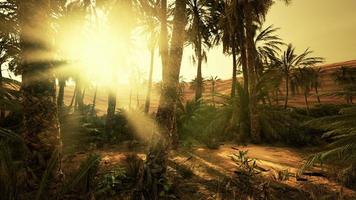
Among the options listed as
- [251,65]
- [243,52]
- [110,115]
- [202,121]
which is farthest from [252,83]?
[110,115]

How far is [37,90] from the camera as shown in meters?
4.66

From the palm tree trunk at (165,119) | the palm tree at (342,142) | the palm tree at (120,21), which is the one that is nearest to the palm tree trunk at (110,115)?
the palm tree at (120,21)

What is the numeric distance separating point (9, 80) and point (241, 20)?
14.7 m

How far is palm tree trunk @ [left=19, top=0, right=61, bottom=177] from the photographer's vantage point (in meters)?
4.54

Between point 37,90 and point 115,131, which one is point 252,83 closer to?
point 115,131

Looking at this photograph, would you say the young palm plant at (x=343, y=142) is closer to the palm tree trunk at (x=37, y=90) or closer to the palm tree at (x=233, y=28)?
the palm tree trunk at (x=37, y=90)

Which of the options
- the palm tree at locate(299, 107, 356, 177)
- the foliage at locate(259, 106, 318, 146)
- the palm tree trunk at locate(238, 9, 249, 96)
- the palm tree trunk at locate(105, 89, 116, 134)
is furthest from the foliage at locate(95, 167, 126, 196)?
the palm tree trunk at locate(238, 9, 249, 96)

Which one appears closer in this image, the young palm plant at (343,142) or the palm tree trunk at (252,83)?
the young palm plant at (343,142)

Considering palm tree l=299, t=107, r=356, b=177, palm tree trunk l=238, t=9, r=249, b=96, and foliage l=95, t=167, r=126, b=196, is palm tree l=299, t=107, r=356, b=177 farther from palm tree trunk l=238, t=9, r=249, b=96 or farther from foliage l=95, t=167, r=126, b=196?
palm tree trunk l=238, t=9, r=249, b=96

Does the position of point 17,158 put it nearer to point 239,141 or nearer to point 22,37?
point 22,37

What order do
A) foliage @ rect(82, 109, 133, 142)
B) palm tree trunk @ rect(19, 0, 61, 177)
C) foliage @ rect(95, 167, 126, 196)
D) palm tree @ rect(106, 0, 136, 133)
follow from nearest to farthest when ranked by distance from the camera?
palm tree trunk @ rect(19, 0, 61, 177) < foliage @ rect(95, 167, 126, 196) < foliage @ rect(82, 109, 133, 142) < palm tree @ rect(106, 0, 136, 133)

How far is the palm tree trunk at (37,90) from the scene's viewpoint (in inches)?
179

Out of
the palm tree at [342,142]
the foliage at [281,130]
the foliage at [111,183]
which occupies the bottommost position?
the foliage at [111,183]

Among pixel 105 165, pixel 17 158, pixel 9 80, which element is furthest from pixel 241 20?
pixel 9 80
